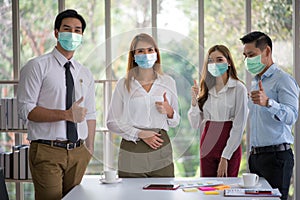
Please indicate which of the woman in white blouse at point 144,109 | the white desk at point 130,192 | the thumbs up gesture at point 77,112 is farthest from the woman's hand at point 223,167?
the thumbs up gesture at point 77,112

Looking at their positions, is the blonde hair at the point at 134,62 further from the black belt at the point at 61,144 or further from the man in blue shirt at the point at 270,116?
the man in blue shirt at the point at 270,116

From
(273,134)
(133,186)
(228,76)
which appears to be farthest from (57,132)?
(273,134)

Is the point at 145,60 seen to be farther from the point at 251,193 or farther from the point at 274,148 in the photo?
the point at 274,148

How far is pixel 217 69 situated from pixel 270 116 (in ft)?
1.63

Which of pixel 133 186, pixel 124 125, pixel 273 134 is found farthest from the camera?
pixel 273 134

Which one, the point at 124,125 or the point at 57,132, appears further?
the point at 57,132

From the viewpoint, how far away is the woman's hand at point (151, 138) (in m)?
2.58

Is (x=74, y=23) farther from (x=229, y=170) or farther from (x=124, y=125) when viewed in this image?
(x=229, y=170)

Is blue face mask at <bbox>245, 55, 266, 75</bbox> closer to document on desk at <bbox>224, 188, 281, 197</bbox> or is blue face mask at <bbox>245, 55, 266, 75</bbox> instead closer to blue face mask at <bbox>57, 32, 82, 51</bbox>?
document on desk at <bbox>224, 188, 281, 197</bbox>

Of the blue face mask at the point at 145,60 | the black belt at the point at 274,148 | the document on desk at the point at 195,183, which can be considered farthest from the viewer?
the black belt at the point at 274,148

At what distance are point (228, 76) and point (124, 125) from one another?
858mm

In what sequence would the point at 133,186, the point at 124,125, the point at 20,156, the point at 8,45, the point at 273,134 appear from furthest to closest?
the point at 8,45 → the point at 20,156 → the point at 273,134 → the point at 133,186 → the point at 124,125

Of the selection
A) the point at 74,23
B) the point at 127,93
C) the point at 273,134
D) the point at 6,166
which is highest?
the point at 74,23

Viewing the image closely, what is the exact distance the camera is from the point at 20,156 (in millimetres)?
4363
